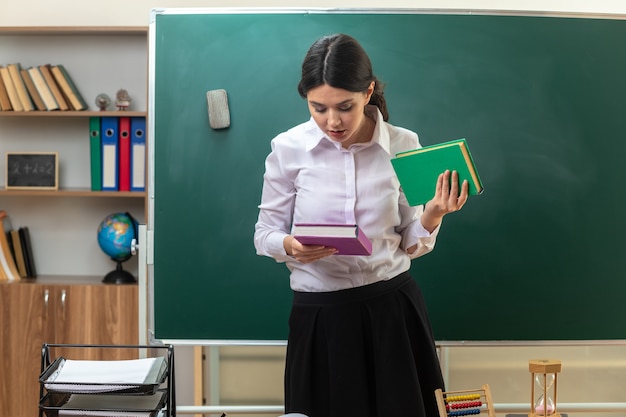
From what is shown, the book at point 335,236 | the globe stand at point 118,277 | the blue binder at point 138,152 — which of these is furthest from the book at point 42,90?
the book at point 335,236

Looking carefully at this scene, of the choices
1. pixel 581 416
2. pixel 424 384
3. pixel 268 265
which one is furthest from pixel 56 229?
pixel 581 416

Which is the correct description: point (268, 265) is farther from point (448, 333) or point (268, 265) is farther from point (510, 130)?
point (510, 130)

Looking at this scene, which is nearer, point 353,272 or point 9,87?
point 353,272

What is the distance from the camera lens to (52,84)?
12.2 ft

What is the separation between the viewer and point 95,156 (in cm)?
371

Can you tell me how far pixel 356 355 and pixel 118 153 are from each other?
1939 millimetres

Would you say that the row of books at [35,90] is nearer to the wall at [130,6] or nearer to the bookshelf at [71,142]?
the bookshelf at [71,142]

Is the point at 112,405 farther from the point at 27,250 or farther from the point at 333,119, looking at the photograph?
the point at 27,250

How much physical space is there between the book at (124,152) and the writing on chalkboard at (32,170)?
31cm

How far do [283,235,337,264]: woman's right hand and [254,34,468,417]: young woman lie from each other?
60mm

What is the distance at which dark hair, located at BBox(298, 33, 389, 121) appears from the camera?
78.8 inches

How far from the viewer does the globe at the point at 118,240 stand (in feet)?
12.1

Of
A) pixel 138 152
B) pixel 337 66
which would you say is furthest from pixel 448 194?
pixel 138 152

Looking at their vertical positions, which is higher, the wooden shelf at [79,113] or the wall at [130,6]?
the wall at [130,6]
